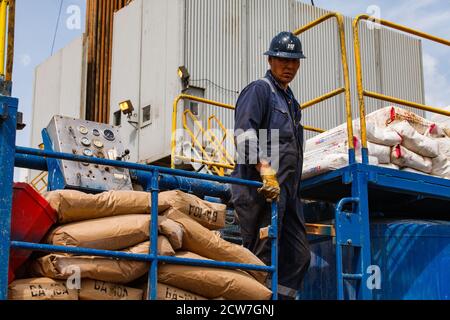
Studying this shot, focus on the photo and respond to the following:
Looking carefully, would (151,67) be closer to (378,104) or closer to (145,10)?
(145,10)

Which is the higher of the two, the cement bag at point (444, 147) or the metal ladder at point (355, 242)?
the cement bag at point (444, 147)

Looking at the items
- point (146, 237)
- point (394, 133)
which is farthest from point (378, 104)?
point (146, 237)

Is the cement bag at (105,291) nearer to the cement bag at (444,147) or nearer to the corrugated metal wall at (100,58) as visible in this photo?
the cement bag at (444,147)

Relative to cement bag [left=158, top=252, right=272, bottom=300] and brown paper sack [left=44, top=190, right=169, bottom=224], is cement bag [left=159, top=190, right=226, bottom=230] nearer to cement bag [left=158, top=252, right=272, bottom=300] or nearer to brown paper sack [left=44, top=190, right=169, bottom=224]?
brown paper sack [left=44, top=190, right=169, bottom=224]

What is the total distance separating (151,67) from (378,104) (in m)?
6.07

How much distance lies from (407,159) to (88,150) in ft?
9.53

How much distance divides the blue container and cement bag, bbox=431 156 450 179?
58 cm

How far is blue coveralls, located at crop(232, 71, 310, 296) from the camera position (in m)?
6.33

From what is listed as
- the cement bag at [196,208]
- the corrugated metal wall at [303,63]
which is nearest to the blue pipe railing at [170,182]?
the cement bag at [196,208]

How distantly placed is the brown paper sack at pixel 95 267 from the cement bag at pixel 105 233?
77 millimetres

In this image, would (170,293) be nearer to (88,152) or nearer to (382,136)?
(88,152)

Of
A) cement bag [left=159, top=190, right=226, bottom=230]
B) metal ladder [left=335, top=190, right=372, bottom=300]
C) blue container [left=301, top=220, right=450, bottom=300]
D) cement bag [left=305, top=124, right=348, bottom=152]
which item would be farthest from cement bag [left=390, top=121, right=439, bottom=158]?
cement bag [left=159, top=190, right=226, bottom=230]

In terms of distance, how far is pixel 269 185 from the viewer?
238 inches

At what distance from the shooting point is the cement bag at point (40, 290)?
15.4ft
